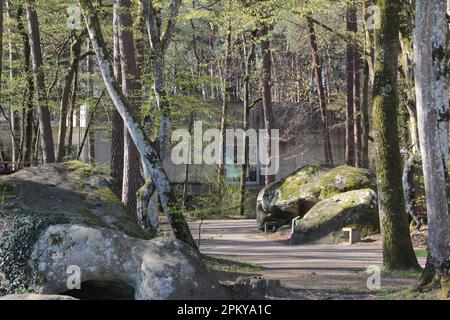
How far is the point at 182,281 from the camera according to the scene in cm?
682

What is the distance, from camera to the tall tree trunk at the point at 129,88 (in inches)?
537

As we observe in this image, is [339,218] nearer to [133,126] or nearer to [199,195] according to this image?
[199,195]

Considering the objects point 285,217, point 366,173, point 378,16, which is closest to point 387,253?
point 378,16

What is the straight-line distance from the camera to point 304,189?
68.4 ft

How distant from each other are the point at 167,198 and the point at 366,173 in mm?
10797

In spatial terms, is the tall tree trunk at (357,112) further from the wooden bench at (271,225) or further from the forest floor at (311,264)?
the forest floor at (311,264)

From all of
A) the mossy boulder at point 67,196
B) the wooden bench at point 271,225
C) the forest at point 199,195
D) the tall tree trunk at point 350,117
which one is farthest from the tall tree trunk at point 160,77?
the tall tree trunk at point 350,117

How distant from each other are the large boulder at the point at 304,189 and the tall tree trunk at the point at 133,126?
9986 millimetres

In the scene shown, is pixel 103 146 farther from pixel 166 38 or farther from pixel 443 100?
pixel 443 100

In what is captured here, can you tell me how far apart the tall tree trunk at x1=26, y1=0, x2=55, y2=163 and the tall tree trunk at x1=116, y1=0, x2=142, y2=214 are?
6.50 m

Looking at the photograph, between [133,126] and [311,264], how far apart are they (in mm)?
4928

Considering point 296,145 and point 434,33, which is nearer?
point 434,33

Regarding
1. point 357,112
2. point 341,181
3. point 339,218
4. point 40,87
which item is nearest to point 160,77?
point 339,218

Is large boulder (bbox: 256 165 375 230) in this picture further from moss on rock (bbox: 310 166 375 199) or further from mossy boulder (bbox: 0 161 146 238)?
mossy boulder (bbox: 0 161 146 238)
